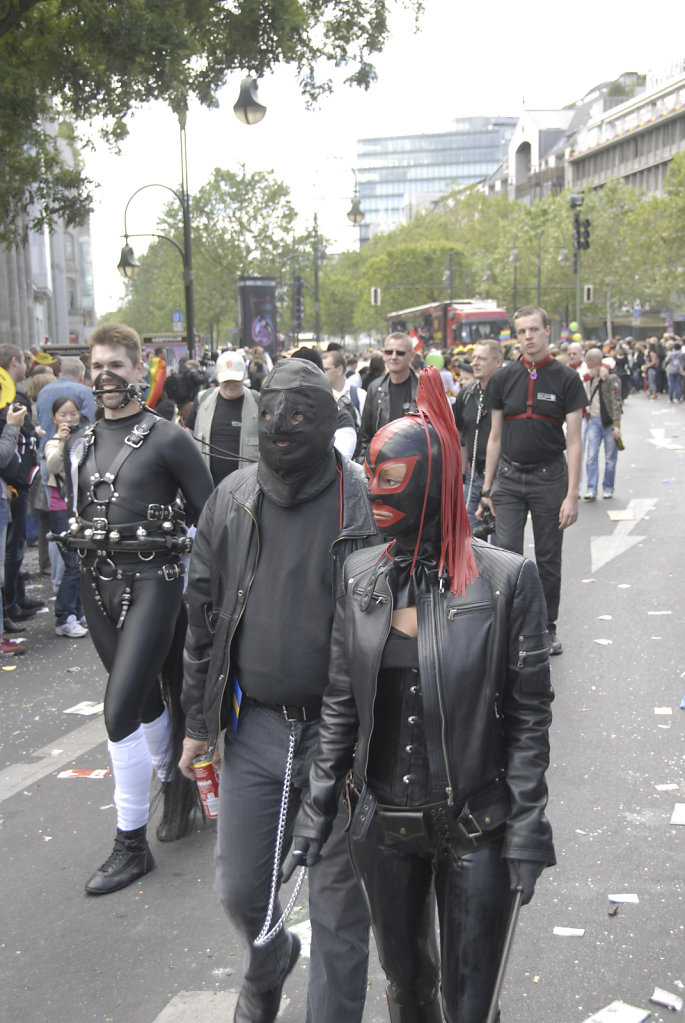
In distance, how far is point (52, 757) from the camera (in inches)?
233

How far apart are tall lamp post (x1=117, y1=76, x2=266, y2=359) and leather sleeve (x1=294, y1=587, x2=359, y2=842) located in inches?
422

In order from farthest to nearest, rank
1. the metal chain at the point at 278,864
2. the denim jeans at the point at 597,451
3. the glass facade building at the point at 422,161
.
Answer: the glass facade building at the point at 422,161 < the denim jeans at the point at 597,451 < the metal chain at the point at 278,864

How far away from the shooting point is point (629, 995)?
11.3 ft

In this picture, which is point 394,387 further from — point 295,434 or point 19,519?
point 295,434

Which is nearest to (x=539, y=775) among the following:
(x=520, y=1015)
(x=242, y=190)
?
(x=520, y=1015)

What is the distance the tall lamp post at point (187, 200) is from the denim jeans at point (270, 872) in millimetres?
10528

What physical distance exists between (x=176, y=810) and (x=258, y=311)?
28.2 m

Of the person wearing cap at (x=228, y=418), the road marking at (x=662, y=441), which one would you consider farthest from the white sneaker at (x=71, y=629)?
the road marking at (x=662, y=441)

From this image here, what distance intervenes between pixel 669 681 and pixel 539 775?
4.45 meters

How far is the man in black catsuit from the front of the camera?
13.8 ft

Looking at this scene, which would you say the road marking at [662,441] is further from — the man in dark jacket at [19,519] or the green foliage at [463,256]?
the green foliage at [463,256]

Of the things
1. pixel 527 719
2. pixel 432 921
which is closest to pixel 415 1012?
pixel 432 921

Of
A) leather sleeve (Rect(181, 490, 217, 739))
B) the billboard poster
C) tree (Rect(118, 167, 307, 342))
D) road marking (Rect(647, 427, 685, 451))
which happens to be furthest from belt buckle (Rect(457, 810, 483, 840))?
tree (Rect(118, 167, 307, 342))

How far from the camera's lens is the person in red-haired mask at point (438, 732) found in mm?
2451
